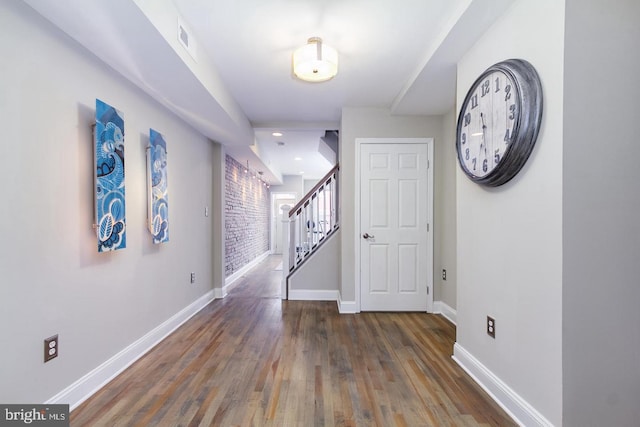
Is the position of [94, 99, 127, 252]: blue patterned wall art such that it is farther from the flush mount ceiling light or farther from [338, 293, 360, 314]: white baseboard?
[338, 293, 360, 314]: white baseboard

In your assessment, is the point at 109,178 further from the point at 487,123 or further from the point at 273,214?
the point at 273,214

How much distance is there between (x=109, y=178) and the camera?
6.37 ft

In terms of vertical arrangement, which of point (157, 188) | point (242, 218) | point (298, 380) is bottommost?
point (298, 380)

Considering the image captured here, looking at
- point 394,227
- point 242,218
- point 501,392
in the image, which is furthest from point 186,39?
point 242,218

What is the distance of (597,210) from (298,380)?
1976 millimetres

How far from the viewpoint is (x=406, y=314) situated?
3.48 meters

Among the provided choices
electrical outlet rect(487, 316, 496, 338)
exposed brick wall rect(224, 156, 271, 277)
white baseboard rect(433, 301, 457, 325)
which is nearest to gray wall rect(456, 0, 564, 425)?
electrical outlet rect(487, 316, 496, 338)

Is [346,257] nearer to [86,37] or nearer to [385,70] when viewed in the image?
[385,70]

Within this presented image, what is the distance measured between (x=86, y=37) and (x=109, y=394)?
2225 mm

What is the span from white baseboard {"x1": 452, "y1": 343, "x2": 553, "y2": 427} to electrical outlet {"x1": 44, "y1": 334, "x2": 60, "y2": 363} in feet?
8.52

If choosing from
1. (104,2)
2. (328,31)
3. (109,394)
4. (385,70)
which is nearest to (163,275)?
(109,394)

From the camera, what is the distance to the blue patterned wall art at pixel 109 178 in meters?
1.87

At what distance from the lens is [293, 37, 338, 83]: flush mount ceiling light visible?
2.04m

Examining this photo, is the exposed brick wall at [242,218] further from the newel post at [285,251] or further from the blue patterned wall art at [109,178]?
the blue patterned wall art at [109,178]
